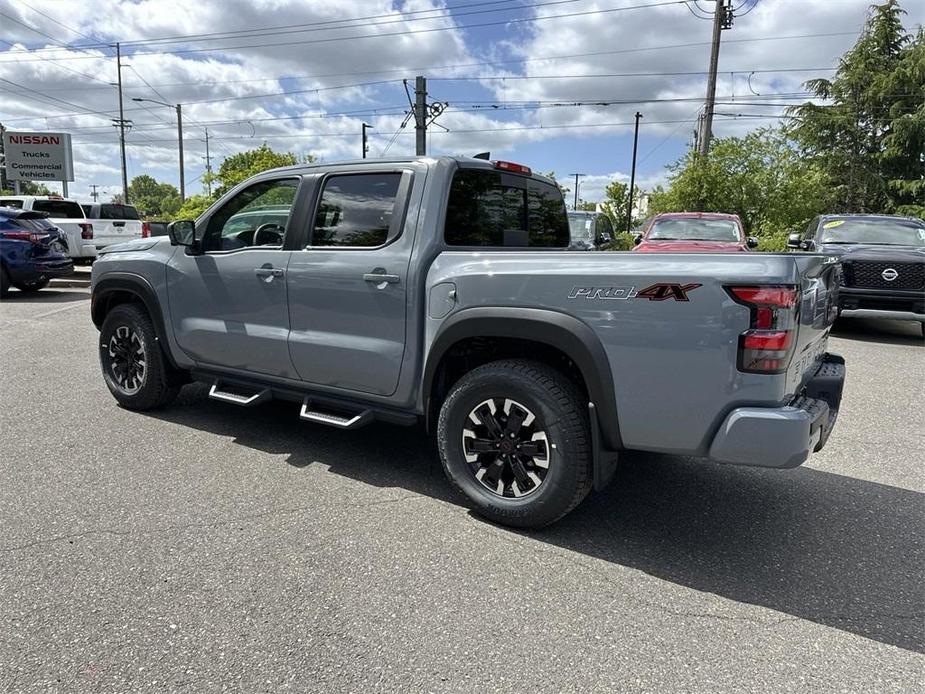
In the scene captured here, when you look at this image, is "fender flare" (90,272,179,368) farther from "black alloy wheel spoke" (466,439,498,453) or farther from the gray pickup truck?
"black alloy wheel spoke" (466,439,498,453)

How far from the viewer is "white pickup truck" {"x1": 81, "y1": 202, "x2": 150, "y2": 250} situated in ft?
49.9

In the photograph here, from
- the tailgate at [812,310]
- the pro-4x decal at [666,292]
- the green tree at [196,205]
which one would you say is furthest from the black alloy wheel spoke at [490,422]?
the green tree at [196,205]

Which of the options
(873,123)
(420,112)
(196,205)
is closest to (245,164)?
(196,205)

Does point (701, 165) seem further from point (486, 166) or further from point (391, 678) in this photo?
point (391, 678)

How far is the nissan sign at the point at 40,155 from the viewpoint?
100 feet

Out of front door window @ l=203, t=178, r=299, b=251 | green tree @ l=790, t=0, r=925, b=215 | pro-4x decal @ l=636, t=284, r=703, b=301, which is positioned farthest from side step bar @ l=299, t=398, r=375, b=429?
green tree @ l=790, t=0, r=925, b=215

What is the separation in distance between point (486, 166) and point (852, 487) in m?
2.99

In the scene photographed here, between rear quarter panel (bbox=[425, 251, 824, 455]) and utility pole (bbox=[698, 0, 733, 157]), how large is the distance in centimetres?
2068

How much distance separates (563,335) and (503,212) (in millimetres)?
1408

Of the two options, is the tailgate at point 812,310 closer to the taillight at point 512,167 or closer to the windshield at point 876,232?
the taillight at point 512,167

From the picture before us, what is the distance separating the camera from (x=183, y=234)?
442 centimetres

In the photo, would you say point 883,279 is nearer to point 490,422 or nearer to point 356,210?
point 490,422

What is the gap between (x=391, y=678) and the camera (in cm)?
220

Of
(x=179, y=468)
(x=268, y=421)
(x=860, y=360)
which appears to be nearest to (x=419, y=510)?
(x=179, y=468)
